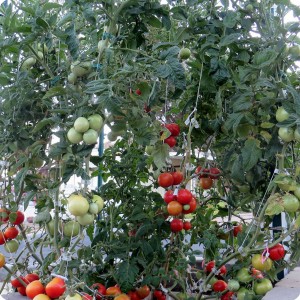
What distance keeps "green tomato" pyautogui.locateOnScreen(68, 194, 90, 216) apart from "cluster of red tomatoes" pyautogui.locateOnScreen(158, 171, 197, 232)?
0.43 metres

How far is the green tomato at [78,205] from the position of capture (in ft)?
4.06

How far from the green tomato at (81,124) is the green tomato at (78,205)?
197 millimetres

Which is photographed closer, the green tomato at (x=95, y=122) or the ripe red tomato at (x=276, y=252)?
the green tomato at (x=95, y=122)

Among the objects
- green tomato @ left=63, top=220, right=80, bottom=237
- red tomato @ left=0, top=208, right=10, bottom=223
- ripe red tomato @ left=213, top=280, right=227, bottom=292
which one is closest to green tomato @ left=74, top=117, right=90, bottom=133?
green tomato @ left=63, top=220, right=80, bottom=237

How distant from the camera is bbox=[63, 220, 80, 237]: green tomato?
4.64ft

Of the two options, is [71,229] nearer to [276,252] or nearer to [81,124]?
[81,124]

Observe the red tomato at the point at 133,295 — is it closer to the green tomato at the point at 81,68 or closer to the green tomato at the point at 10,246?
the green tomato at the point at 10,246

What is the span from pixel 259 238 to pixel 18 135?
0.98 m

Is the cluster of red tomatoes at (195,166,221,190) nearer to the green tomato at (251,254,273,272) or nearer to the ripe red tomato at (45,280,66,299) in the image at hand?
the green tomato at (251,254,273,272)

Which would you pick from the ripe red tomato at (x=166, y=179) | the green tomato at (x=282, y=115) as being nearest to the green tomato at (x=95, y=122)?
the ripe red tomato at (x=166, y=179)

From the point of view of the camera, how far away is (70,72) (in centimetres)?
154

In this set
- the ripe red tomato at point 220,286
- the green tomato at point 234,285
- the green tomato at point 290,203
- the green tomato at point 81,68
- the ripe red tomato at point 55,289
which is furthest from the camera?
the ripe red tomato at point 220,286

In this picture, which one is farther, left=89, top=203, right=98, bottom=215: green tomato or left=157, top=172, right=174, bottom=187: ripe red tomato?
left=157, top=172, right=174, bottom=187: ripe red tomato

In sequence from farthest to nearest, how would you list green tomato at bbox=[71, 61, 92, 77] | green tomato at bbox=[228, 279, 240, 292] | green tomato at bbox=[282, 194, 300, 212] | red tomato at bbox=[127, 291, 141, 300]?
red tomato at bbox=[127, 291, 141, 300] → green tomato at bbox=[228, 279, 240, 292] → green tomato at bbox=[71, 61, 92, 77] → green tomato at bbox=[282, 194, 300, 212]
